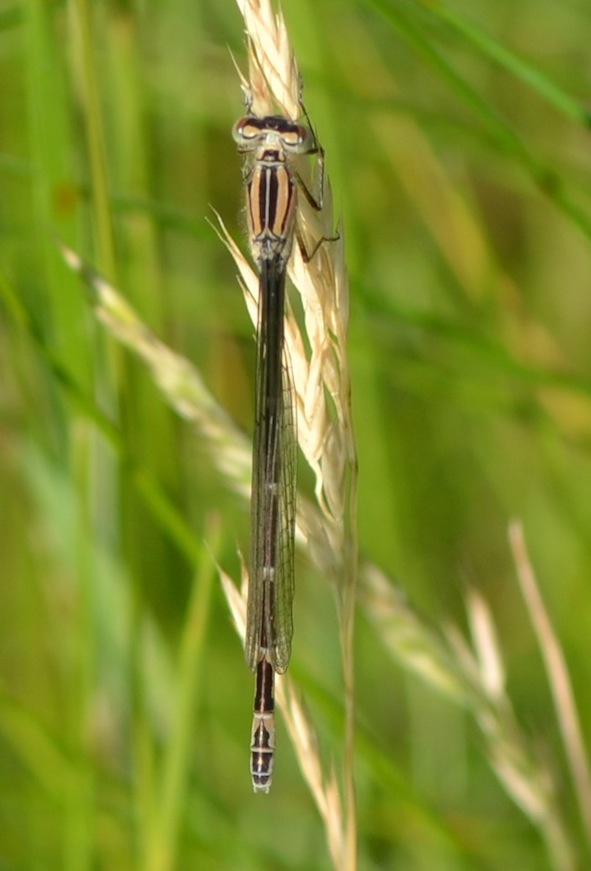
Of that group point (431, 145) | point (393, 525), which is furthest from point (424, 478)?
point (431, 145)

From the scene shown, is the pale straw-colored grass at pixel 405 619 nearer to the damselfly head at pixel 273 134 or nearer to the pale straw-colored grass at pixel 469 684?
the pale straw-colored grass at pixel 469 684

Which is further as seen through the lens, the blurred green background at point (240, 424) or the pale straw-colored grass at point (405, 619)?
the blurred green background at point (240, 424)

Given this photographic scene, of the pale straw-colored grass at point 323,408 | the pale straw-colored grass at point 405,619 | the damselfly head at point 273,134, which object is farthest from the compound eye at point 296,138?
the pale straw-colored grass at point 405,619

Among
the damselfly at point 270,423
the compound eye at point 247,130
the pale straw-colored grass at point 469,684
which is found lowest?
the pale straw-colored grass at point 469,684

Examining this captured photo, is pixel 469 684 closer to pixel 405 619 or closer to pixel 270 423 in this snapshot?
pixel 405 619

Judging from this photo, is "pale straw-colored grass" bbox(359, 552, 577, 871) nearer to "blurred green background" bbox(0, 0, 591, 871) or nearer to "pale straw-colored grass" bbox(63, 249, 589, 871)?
"pale straw-colored grass" bbox(63, 249, 589, 871)

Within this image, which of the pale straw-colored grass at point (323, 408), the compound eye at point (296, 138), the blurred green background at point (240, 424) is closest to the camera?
the pale straw-colored grass at point (323, 408)

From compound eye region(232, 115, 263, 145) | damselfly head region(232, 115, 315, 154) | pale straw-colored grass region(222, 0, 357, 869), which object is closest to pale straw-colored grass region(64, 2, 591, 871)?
pale straw-colored grass region(222, 0, 357, 869)
